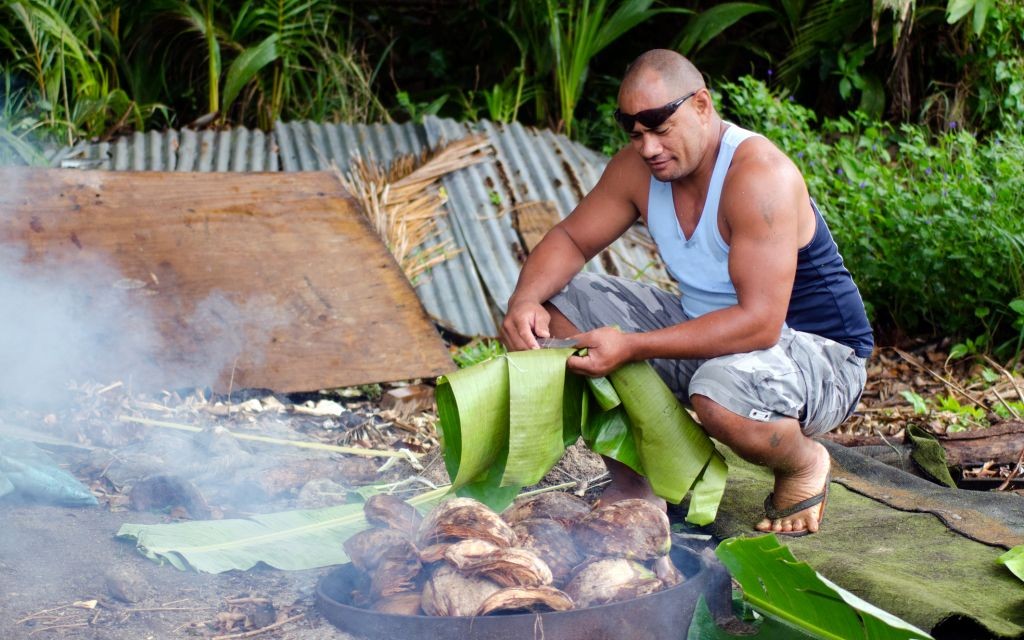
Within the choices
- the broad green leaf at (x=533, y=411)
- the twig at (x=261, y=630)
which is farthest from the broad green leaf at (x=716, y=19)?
the twig at (x=261, y=630)

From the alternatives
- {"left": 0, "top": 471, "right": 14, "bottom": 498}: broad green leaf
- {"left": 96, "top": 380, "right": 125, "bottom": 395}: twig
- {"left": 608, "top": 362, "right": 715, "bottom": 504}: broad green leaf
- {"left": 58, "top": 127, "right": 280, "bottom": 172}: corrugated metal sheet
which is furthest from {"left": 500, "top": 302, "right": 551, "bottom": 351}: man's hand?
{"left": 58, "top": 127, "right": 280, "bottom": 172}: corrugated metal sheet

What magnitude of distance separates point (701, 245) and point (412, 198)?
3.13 m

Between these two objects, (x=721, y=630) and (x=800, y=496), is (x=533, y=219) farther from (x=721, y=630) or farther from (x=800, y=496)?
(x=721, y=630)

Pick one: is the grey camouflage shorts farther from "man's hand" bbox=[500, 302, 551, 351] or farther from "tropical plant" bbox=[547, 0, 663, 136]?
"tropical plant" bbox=[547, 0, 663, 136]

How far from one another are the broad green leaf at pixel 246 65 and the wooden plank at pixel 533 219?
2.22m

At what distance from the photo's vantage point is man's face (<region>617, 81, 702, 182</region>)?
9.27 feet

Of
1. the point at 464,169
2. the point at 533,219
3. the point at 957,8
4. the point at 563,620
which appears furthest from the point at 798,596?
the point at 957,8

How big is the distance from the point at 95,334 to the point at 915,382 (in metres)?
3.66

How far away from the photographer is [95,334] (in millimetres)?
4020

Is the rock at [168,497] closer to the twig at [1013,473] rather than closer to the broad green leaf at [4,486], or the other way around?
the broad green leaf at [4,486]

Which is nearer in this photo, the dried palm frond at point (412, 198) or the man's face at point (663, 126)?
the man's face at point (663, 126)

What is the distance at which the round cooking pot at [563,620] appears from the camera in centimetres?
204

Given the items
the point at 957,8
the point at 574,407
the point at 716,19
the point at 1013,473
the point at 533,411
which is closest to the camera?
the point at 533,411

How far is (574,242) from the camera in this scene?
11.0 feet
